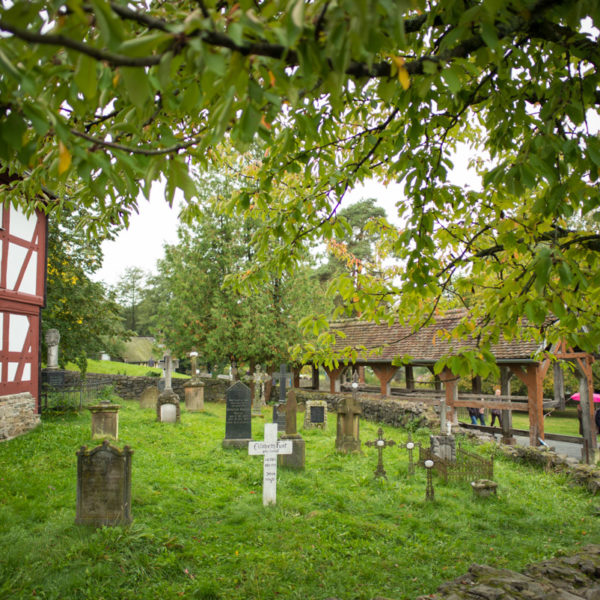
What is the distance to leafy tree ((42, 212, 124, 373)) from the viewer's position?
1655 cm

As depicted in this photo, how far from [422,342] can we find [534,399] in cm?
449

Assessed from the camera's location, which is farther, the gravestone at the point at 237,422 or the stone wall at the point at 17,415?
the gravestone at the point at 237,422

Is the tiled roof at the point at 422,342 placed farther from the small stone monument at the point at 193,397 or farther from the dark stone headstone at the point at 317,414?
the small stone monument at the point at 193,397

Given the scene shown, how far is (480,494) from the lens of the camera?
25.6 feet

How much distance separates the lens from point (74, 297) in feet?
56.2

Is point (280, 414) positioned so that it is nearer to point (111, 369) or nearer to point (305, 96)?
point (305, 96)

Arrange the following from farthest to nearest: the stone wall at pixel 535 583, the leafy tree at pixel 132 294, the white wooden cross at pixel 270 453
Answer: the leafy tree at pixel 132 294 → the white wooden cross at pixel 270 453 → the stone wall at pixel 535 583

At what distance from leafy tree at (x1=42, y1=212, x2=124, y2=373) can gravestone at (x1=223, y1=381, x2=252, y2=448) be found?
8.40 m

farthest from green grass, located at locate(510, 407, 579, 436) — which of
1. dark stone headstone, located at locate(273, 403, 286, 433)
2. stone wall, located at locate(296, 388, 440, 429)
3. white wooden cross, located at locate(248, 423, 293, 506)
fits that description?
white wooden cross, located at locate(248, 423, 293, 506)

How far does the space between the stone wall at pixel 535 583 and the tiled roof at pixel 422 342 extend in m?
6.33

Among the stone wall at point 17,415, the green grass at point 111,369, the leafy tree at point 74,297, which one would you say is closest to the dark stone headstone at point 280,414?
the stone wall at point 17,415

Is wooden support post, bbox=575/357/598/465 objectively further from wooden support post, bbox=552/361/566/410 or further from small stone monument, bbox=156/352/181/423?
small stone monument, bbox=156/352/181/423

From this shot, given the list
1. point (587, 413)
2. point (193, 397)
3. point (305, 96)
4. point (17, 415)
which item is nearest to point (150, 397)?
point (193, 397)

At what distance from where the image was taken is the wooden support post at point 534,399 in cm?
1273
